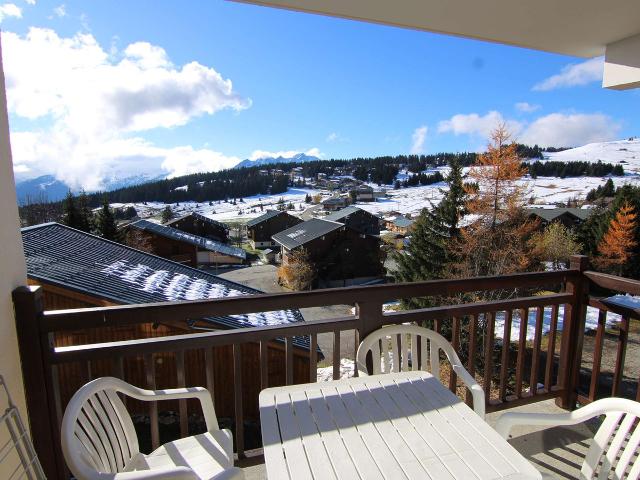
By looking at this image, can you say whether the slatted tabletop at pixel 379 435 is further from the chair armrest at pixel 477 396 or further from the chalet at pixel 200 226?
the chalet at pixel 200 226

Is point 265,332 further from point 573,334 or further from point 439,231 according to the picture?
point 439,231

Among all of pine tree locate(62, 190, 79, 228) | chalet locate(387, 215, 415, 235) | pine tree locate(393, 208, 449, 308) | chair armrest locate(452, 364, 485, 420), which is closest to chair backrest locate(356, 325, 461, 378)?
chair armrest locate(452, 364, 485, 420)

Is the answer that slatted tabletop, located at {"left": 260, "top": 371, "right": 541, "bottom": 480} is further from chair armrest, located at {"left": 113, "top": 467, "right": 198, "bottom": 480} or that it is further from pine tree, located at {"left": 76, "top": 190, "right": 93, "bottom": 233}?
pine tree, located at {"left": 76, "top": 190, "right": 93, "bottom": 233}

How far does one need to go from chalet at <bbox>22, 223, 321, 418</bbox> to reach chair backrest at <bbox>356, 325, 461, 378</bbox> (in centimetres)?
446

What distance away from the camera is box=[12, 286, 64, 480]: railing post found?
4.90 feet

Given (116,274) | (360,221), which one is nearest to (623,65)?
(116,274)

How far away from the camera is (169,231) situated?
30.4 metres

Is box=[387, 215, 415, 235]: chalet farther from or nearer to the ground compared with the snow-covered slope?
nearer to the ground

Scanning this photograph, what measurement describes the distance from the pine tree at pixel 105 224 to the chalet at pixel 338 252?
12.3 meters

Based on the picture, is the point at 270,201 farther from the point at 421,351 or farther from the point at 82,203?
the point at 421,351

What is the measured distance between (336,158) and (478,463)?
80.7m

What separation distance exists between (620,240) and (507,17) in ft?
87.5

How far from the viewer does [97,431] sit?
1.33m

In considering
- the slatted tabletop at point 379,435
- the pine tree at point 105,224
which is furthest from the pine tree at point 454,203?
the pine tree at point 105,224
